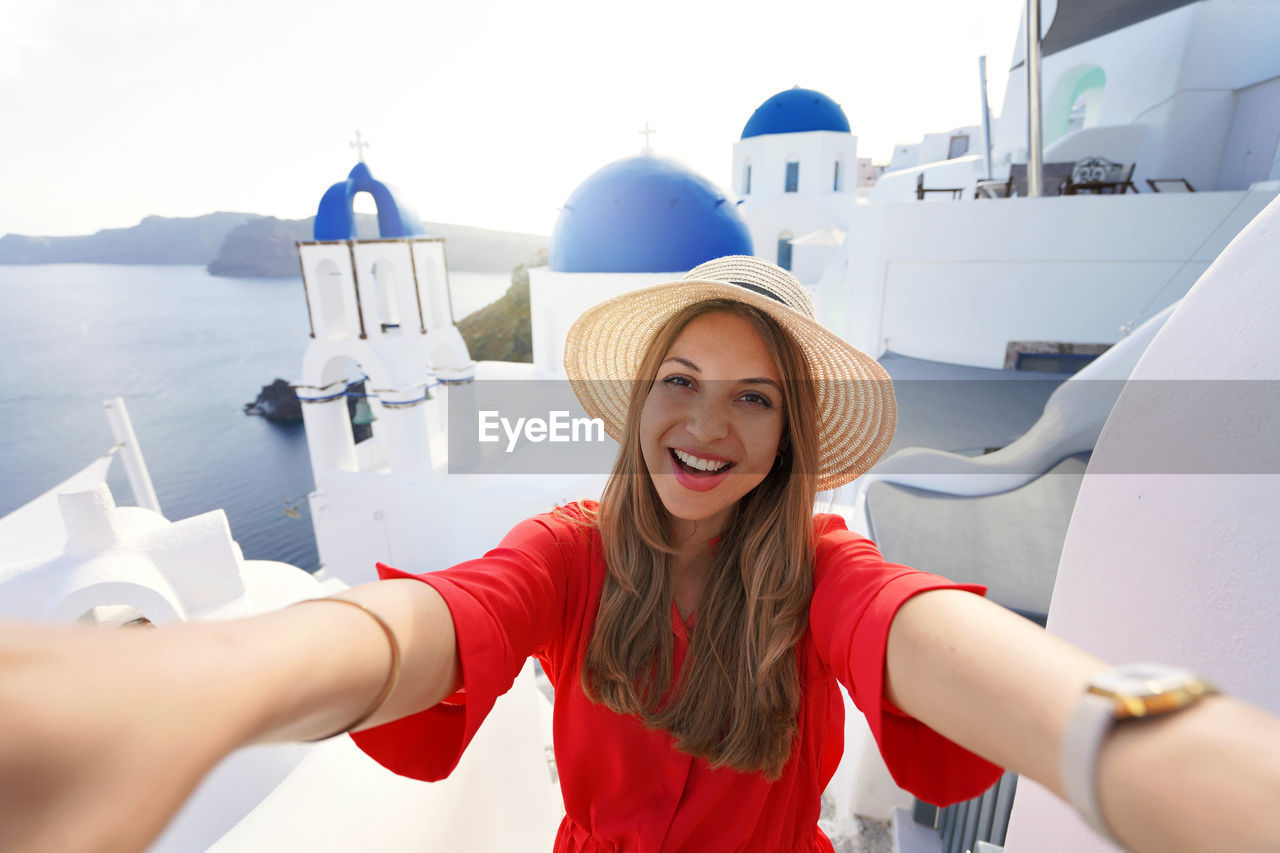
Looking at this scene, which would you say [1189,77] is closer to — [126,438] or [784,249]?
[784,249]

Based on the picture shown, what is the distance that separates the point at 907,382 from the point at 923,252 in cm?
216

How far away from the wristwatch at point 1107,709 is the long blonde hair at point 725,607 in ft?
2.04

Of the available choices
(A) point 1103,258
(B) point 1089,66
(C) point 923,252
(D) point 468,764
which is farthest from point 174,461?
(B) point 1089,66

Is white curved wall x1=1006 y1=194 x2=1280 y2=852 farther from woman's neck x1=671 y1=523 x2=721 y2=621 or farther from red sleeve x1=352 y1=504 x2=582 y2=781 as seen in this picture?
red sleeve x1=352 y1=504 x2=582 y2=781

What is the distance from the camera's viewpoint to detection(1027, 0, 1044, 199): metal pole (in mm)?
7637

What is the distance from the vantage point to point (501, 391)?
9531 mm

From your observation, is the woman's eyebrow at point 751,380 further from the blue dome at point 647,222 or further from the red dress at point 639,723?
the blue dome at point 647,222

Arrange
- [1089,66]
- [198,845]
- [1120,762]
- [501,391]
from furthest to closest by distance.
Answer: [1089,66]
[501,391]
[198,845]
[1120,762]

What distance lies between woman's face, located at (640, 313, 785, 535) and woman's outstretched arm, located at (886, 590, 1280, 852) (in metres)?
0.47

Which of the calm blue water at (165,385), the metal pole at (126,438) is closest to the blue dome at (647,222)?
the metal pole at (126,438)

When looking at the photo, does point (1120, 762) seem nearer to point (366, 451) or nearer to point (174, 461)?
point (366, 451)

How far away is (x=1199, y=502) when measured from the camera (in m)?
0.94

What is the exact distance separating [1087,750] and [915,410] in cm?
677

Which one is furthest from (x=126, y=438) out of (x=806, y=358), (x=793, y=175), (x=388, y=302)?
(x=793, y=175)
